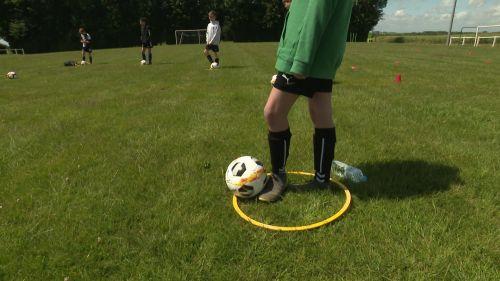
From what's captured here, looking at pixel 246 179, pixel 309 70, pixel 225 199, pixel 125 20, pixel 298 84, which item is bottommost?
pixel 225 199

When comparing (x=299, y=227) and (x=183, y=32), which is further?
(x=183, y=32)

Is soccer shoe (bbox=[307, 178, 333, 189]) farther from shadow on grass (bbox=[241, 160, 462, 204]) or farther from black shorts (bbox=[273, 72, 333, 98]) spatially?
black shorts (bbox=[273, 72, 333, 98])

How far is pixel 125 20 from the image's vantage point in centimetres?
6281

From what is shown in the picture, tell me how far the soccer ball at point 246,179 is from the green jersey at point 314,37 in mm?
1083

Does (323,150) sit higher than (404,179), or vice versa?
(323,150)

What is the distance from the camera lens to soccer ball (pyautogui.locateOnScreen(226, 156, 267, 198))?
3670mm

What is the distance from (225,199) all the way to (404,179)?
1.94m

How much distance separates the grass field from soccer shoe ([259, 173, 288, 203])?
0.11 metres

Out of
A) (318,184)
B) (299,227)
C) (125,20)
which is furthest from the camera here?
(125,20)

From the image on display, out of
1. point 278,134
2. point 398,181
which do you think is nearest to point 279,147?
point 278,134

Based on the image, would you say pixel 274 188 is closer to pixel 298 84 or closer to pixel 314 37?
pixel 298 84

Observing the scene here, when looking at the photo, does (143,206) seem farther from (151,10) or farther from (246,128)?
(151,10)

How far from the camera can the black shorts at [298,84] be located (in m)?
3.22

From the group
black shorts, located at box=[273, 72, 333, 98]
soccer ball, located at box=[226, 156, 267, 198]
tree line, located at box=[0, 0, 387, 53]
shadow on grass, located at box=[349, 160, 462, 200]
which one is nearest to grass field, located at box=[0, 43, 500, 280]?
shadow on grass, located at box=[349, 160, 462, 200]
